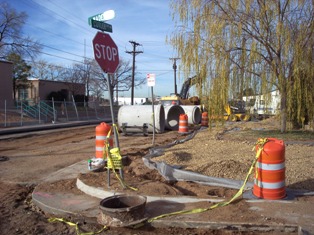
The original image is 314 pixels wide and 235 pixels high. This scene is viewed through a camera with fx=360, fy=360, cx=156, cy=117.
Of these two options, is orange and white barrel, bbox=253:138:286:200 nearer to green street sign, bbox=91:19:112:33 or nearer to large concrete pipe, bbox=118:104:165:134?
green street sign, bbox=91:19:112:33

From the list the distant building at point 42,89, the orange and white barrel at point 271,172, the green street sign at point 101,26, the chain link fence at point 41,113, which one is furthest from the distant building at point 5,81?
the orange and white barrel at point 271,172

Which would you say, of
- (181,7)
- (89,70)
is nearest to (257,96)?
(181,7)

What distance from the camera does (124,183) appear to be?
6.38 metres

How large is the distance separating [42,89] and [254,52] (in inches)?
1702

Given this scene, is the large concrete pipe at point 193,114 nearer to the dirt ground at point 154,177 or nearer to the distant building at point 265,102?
the distant building at point 265,102

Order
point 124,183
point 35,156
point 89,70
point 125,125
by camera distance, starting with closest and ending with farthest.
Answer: point 124,183, point 35,156, point 125,125, point 89,70

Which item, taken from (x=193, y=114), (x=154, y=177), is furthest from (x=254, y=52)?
(x=193, y=114)

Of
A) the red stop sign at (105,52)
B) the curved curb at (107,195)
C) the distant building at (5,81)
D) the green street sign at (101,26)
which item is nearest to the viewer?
the curved curb at (107,195)

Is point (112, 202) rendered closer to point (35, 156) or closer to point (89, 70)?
point (35, 156)

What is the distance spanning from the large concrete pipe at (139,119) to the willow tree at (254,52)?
5407 millimetres

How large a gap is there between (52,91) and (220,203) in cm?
5012

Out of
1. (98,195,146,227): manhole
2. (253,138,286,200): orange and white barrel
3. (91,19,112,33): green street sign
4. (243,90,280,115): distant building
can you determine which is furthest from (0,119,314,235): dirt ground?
(91,19,112,33): green street sign

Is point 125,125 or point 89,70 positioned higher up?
point 89,70

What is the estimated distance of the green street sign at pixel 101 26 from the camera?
244 inches
